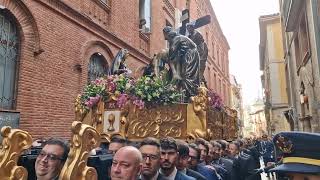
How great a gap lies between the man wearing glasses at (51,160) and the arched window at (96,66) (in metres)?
8.06

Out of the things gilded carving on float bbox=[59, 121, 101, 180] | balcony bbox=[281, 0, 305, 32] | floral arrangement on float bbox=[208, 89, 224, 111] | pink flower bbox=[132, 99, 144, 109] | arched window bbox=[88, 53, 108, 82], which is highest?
balcony bbox=[281, 0, 305, 32]

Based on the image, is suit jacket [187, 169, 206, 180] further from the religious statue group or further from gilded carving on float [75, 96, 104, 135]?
the religious statue group

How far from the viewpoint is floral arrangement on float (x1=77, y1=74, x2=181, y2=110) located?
602 centimetres

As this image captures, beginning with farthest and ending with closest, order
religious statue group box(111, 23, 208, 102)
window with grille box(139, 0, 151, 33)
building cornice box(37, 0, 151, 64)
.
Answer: window with grille box(139, 0, 151, 33) → building cornice box(37, 0, 151, 64) → religious statue group box(111, 23, 208, 102)

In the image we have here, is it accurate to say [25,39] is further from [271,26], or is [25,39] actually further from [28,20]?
[271,26]

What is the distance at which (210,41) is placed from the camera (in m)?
30.6

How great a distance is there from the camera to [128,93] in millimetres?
6207

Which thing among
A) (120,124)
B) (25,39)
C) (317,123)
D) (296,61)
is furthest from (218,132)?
(296,61)

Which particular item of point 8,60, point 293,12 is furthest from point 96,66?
point 293,12

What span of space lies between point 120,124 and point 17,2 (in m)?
3.89

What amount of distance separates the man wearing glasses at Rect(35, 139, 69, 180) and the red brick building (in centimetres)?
509

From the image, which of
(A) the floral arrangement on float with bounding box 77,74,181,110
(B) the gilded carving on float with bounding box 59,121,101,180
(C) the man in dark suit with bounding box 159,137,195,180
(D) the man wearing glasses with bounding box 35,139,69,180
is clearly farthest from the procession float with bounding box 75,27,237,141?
(B) the gilded carving on float with bounding box 59,121,101,180

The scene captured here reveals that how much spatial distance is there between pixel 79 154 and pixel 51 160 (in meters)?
0.61

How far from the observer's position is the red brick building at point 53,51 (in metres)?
7.52
